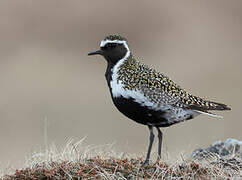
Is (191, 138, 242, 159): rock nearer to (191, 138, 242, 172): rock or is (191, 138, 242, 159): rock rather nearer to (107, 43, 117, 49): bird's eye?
(191, 138, 242, 172): rock

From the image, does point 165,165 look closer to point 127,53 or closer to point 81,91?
point 127,53

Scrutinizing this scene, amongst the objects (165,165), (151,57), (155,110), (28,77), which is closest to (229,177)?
(165,165)

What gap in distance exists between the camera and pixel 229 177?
620 cm

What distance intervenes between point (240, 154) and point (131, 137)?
6.50 meters

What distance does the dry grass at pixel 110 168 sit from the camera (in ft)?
20.3

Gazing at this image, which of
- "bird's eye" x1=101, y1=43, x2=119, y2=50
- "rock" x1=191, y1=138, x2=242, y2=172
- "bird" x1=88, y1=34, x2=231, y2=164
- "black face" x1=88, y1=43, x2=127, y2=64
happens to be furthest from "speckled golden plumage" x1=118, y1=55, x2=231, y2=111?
"rock" x1=191, y1=138, x2=242, y2=172

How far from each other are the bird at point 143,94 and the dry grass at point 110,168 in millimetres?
357

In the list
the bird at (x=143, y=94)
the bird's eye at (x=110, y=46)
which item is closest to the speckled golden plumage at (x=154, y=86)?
the bird at (x=143, y=94)

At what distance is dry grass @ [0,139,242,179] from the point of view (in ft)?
20.3

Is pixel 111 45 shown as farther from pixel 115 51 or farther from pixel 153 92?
pixel 153 92

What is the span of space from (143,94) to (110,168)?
36.8 inches

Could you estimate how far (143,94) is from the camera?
6.80 meters

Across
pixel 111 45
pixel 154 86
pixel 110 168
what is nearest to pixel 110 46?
pixel 111 45

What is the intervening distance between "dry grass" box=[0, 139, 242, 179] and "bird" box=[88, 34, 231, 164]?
0.36m
